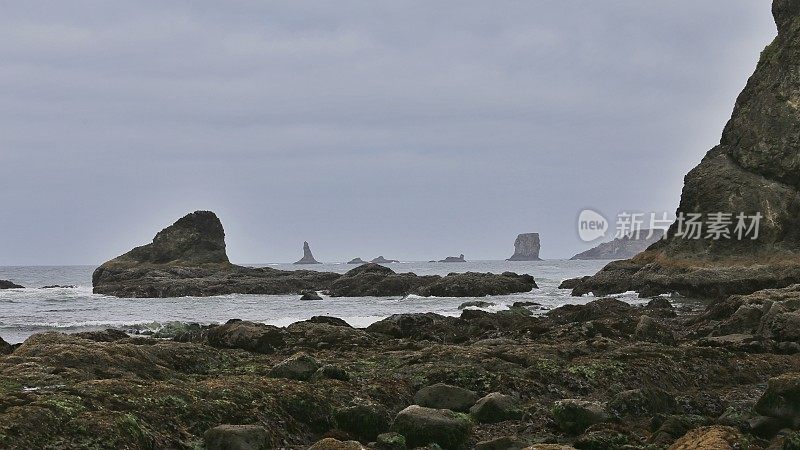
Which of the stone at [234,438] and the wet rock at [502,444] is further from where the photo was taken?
the wet rock at [502,444]

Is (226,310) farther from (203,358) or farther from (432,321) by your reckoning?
(203,358)

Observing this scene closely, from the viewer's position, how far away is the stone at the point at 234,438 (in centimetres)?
944

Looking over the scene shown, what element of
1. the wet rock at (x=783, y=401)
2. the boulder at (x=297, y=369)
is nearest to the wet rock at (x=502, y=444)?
the wet rock at (x=783, y=401)

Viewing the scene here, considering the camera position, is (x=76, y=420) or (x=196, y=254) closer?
(x=76, y=420)

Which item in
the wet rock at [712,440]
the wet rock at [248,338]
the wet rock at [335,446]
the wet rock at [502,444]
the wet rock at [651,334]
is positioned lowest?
the wet rock at [502,444]

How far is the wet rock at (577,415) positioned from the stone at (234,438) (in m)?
4.23

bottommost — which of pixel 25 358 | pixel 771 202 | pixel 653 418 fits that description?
pixel 653 418

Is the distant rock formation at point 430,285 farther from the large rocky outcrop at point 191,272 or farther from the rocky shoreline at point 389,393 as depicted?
the rocky shoreline at point 389,393

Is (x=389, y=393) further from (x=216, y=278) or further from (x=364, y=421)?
(x=216, y=278)

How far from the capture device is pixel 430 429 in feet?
33.2

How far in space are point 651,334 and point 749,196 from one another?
4662 centimetres

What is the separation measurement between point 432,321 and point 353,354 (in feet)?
20.4

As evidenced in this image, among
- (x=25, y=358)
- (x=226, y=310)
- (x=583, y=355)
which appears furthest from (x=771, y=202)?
(x=25, y=358)

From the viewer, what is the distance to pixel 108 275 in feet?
286
